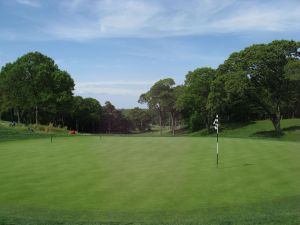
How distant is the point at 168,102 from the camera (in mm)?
88625

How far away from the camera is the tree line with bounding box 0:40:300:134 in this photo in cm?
5675

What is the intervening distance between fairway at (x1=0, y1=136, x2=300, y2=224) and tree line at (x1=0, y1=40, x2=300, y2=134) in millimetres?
36659

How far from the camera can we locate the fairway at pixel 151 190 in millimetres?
10570

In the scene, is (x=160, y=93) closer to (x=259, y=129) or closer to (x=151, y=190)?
(x=259, y=129)

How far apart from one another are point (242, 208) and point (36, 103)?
60521 mm

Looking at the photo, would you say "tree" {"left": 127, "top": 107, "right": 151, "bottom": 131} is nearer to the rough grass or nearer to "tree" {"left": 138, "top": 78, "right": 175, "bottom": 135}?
"tree" {"left": 138, "top": 78, "right": 175, "bottom": 135}

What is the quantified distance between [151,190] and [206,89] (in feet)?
200

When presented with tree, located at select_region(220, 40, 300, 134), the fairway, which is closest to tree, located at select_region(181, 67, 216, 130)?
tree, located at select_region(220, 40, 300, 134)

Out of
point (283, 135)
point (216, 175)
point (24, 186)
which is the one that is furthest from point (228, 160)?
point (283, 135)

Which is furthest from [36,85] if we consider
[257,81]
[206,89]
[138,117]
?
[138,117]

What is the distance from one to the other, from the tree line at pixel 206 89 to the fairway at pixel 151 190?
3666cm

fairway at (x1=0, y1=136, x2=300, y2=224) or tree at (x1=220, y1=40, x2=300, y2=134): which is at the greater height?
tree at (x1=220, y1=40, x2=300, y2=134)

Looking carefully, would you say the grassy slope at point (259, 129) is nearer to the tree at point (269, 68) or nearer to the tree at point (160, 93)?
the tree at point (269, 68)

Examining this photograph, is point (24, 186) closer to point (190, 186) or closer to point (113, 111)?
point (190, 186)
